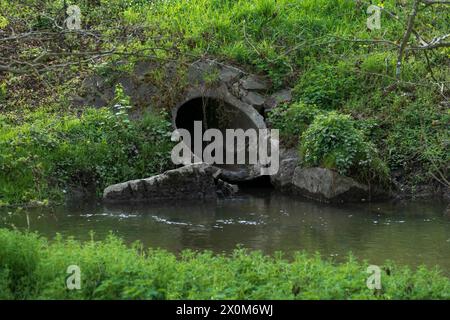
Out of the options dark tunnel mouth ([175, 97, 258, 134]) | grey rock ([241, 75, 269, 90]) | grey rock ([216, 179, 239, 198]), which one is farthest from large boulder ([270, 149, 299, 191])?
grey rock ([241, 75, 269, 90])

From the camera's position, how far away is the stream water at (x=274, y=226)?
11.3 meters

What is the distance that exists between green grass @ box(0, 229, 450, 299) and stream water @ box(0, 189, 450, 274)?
283 cm

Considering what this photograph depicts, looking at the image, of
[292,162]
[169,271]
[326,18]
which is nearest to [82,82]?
[292,162]

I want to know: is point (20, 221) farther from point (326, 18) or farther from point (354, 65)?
point (326, 18)

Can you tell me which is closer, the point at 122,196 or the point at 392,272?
the point at 392,272

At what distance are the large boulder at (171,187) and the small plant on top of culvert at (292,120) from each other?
2.09 meters

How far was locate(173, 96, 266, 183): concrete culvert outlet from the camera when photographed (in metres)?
16.1

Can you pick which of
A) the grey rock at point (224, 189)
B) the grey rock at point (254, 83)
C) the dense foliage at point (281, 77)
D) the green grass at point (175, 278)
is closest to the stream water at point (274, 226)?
the grey rock at point (224, 189)

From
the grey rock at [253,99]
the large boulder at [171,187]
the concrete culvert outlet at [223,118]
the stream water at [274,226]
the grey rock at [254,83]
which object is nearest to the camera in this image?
the stream water at [274,226]

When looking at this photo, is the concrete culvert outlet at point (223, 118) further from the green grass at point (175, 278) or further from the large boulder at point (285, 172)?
the green grass at point (175, 278)

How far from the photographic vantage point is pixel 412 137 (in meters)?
15.8
